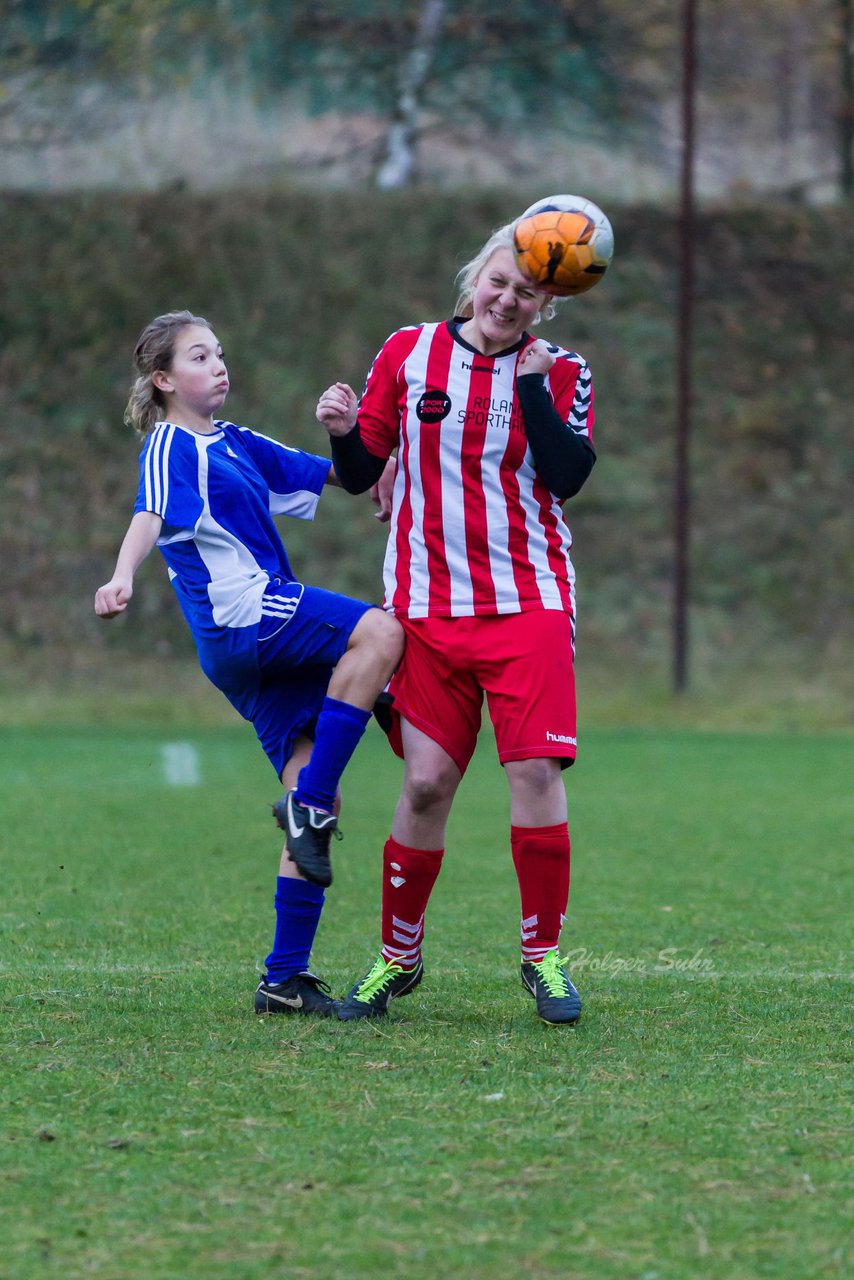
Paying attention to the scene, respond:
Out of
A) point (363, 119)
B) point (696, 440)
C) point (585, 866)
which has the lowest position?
point (585, 866)

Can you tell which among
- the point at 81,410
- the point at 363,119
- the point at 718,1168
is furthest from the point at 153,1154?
the point at 363,119

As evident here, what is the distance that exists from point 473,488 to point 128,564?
888 mm

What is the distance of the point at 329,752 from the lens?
4051mm

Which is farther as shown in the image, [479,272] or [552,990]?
[479,272]

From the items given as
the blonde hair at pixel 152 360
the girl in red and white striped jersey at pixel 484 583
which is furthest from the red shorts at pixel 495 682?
the blonde hair at pixel 152 360

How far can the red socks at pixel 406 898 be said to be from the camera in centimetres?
422

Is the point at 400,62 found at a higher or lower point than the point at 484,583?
higher

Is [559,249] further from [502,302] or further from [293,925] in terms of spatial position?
[293,925]

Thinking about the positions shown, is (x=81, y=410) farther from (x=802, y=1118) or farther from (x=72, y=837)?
(x=802, y=1118)

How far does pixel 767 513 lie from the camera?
1902 cm

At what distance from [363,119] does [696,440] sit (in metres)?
7.42

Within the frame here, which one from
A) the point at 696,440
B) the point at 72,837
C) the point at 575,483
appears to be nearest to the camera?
the point at 575,483

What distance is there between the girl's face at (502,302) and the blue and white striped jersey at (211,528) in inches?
28.8

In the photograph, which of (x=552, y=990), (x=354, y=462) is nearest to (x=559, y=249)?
(x=354, y=462)
